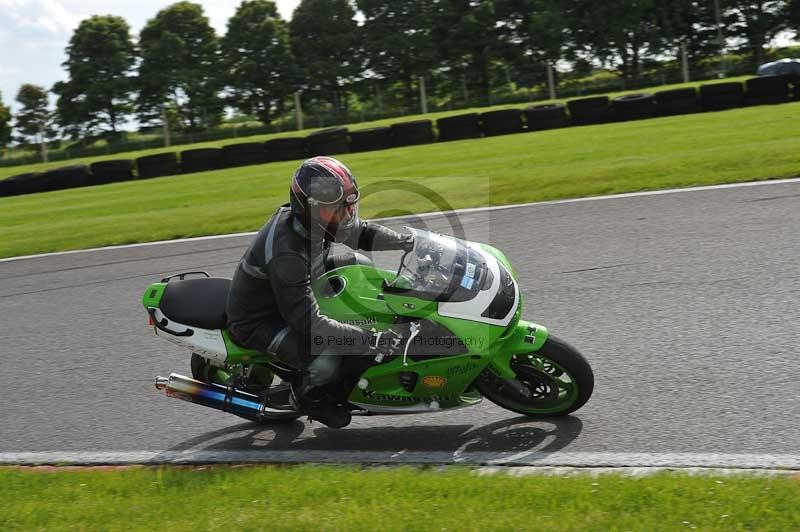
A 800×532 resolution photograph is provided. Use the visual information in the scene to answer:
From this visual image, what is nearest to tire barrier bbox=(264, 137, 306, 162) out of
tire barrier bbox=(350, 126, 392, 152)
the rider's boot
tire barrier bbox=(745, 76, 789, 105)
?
tire barrier bbox=(350, 126, 392, 152)

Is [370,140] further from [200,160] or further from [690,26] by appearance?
[690,26]

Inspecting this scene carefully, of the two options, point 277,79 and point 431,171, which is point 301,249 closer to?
point 431,171

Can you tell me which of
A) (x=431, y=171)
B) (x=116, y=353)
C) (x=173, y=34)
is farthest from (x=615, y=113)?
(x=173, y=34)

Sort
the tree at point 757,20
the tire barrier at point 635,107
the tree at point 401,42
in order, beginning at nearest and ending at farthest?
the tire barrier at point 635,107 < the tree at point 757,20 < the tree at point 401,42

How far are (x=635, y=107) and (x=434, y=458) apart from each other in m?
18.8

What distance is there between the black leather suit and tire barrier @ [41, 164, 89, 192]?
2004cm

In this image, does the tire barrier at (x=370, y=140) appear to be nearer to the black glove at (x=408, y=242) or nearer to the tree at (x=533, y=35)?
the black glove at (x=408, y=242)

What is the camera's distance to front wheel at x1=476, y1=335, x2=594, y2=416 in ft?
15.3

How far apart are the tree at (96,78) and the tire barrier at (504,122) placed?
37.3m

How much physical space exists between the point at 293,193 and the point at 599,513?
224cm

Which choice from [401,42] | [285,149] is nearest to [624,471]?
[285,149]

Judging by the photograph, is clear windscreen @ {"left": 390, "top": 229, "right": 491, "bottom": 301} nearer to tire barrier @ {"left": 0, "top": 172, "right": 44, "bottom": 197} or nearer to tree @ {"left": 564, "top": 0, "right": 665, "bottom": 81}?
tire barrier @ {"left": 0, "top": 172, "right": 44, "bottom": 197}

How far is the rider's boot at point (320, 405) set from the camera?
4.85 m

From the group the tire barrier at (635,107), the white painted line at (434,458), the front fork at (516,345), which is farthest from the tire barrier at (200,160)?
the front fork at (516,345)
